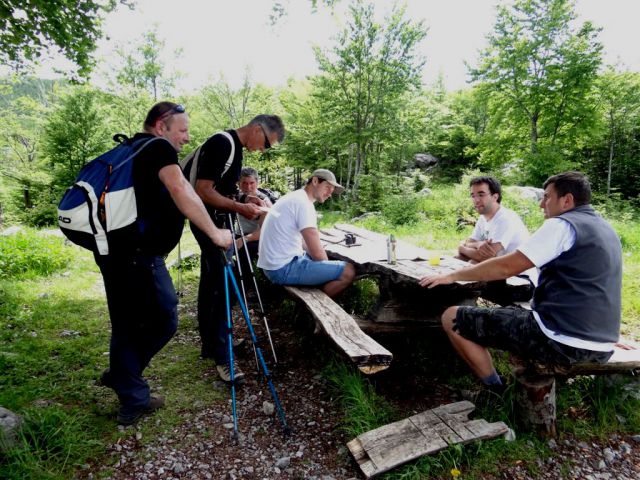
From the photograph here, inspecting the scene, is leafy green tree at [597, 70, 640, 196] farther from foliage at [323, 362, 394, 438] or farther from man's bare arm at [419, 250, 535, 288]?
foliage at [323, 362, 394, 438]

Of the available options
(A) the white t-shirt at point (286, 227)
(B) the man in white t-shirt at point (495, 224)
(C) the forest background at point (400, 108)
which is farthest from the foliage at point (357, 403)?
(C) the forest background at point (400, 108)

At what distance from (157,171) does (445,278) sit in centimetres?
244

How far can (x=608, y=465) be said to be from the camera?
107 inches

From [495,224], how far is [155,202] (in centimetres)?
387

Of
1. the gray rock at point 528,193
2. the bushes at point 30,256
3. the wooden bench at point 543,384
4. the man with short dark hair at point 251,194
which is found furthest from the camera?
the gray rock at point 528,193

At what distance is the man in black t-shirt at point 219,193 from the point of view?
3539 mm

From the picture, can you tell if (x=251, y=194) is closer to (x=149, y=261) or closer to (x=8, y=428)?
(x=149, y=261)

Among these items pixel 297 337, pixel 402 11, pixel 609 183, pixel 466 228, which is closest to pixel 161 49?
pixel 402 11

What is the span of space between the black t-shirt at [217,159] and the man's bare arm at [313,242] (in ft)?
3.21

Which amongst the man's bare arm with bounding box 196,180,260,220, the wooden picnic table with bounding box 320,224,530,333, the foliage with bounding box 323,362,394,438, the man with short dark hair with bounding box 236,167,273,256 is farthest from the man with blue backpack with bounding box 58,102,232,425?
the man with short dark hair with bounding box 236,167,273,256

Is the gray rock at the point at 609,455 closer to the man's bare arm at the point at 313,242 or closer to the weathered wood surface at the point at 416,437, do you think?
the weathered wood surface at the point at 416,437

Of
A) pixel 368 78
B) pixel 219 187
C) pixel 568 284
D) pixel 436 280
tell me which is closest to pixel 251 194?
pixel 219 187

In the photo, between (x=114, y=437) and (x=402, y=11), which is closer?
(x=114, y=437)

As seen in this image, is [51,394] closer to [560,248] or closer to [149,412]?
[149,412]
